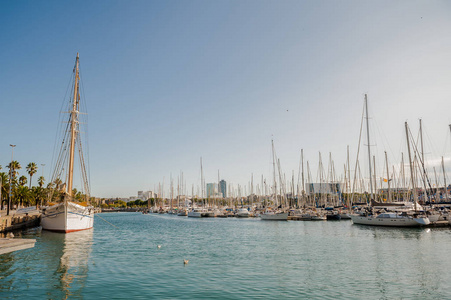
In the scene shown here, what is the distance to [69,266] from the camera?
872 inches

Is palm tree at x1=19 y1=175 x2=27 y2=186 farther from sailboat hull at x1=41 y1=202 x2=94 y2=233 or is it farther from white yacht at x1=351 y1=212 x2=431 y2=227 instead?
white yacht at x1=351 y1=212 x2=431 y2=227

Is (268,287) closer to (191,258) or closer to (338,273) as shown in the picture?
(338,273)

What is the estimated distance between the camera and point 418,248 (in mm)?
29891

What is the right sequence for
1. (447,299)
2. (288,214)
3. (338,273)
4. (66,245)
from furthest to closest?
(288,214)
(66,245)
(338,273)
(447,299)

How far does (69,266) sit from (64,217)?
74.0ft

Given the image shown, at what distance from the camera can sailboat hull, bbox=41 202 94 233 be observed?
42.0 meters

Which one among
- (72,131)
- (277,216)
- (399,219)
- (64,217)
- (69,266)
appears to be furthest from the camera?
(277,216)

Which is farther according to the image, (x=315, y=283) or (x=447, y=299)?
(x=315, y=283)

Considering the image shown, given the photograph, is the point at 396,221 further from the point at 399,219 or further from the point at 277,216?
the point at 277,216

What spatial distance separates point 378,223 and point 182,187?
111890 millimetres

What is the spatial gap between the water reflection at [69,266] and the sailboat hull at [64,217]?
5366mm

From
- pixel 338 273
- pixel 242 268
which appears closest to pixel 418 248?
pixel 338 273

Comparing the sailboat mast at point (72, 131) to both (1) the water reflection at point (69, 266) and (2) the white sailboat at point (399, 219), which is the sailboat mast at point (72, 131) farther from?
(2) the white sailboat at point (399, 219)

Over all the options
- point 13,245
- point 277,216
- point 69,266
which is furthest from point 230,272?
point 277,216
